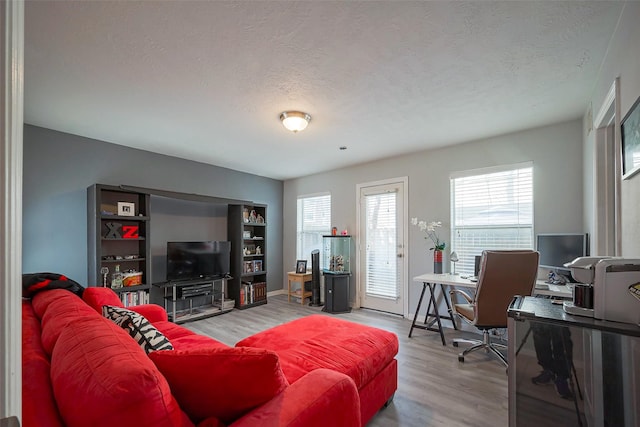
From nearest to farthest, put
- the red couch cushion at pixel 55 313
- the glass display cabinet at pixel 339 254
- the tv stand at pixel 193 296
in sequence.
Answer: the red couch cushion at pixel 55 313 → the tv stand at pixel 193 296 → the glass display cabinet at pixel 339 254

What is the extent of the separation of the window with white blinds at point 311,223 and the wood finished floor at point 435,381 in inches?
77.2

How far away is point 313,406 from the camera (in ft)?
4.02

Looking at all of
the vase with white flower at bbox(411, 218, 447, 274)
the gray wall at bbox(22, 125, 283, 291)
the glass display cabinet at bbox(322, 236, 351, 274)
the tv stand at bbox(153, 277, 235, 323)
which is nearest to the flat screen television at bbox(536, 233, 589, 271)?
the vase with white flower at bbox(411, 218, 447, 274)

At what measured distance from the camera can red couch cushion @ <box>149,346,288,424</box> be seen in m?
1.14

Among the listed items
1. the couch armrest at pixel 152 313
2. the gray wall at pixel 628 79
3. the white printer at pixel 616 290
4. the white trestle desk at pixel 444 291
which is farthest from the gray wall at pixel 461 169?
the couch armrest at pixel 152 313

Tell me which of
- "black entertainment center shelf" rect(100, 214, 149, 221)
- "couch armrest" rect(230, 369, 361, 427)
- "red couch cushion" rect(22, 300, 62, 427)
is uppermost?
"black entertainment center shelf" rect(100, 214, 149, 221)

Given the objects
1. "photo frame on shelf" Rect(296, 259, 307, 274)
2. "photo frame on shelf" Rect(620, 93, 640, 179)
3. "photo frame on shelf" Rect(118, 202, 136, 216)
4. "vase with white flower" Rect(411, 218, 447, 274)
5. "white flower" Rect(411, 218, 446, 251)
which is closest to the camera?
"photo frame on shelf" Rect(620, 93, 640, 179)

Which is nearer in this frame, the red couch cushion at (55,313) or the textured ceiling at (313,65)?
the red couch cushion at (55,313)

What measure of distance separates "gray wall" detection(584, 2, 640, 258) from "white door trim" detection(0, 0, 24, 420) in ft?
7.52

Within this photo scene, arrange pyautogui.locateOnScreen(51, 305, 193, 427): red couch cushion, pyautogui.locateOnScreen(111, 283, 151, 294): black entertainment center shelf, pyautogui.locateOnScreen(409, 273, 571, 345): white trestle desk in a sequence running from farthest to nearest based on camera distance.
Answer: pyautogui.locateOnScreen(111, 283, 151, 294): black entertainment center shelf < pyautogui.locateOnScreen(409, 273, 571, 345): white trestle desk < pyautogui.locateOnScreen(51, 305, 193, 427): red couch cushion

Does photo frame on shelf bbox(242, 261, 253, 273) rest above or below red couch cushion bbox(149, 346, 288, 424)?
below

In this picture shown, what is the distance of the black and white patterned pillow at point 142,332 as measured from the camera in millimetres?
1492

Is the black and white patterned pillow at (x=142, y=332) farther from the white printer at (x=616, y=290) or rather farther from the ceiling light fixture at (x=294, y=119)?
the ceiling light fixture at (x=294, y=119)

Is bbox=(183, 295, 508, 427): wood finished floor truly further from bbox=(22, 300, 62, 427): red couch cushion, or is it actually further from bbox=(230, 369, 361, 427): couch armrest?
bbox=(22, 300, 62, 427): red couch cushion
